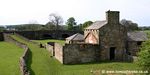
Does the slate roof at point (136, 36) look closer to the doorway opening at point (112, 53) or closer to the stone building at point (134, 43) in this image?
the stone building at point (134, 43)

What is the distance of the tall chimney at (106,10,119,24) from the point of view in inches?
1455

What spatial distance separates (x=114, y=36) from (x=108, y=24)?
174 cm

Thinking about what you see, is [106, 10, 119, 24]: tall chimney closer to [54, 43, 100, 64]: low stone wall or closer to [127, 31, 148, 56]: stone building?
[127, 31, 148, 56]: stone building

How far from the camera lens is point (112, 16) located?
3725cm

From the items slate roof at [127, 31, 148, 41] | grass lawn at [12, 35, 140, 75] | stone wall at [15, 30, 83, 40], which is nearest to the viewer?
grass lawn at [12, 35, 140, 75]

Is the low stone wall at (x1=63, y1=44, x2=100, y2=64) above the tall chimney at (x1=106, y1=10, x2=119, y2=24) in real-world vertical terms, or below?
below

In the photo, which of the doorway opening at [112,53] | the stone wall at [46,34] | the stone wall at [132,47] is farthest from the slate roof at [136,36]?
the stone wall at [46,34]

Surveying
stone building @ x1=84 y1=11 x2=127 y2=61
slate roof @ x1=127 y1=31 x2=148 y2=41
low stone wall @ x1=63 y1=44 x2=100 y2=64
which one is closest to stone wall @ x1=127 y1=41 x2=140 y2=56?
slate roof @ x1=127 y1=31 x2=148 y2=41

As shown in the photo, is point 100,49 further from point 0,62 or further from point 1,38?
point 1,38

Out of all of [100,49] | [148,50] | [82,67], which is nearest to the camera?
[148,50]

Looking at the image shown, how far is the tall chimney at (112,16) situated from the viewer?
3697 cm

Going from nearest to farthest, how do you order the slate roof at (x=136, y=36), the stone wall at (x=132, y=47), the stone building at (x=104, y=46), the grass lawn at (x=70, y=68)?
1. the grass lawn at (x=70, y=68)
2. the stone building at (x=104, y=46)
3. the stone wall at (x=132, y=47)
4. the slate roof at (x=136, y=36)

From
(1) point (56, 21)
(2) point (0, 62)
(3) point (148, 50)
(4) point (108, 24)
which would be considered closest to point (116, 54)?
(4) point (108, 24)

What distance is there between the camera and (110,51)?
3725 centimetres
